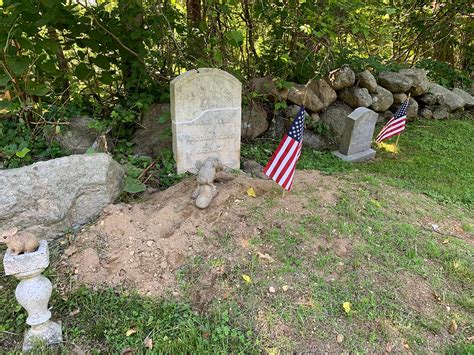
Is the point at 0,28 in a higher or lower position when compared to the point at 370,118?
higher

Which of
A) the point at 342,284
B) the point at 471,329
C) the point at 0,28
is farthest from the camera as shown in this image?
the point at 0,28

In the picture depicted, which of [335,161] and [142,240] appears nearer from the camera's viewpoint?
[142,240]

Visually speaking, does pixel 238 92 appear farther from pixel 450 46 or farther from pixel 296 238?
pixel 450 46

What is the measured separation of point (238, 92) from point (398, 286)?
2725mm

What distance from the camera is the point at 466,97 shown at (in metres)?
7.89

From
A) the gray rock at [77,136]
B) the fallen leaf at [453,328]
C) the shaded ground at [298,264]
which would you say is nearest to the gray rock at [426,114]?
the shaded ground at [298,264]

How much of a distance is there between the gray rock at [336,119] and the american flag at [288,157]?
272cm

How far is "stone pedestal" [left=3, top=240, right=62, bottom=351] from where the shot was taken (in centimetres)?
210

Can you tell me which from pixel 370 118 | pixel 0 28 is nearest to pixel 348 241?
pixel 370 118

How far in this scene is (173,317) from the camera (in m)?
2.50

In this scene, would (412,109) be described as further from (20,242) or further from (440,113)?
(20,242)

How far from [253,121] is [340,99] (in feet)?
5.61

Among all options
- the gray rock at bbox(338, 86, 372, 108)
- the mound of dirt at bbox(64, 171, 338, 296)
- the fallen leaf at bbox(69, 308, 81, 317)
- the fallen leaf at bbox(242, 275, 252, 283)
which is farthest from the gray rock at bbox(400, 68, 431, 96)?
the fallen leaf at bbox(69, 308, 81, 317)

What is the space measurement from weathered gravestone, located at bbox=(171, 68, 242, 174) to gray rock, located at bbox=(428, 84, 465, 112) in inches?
190
